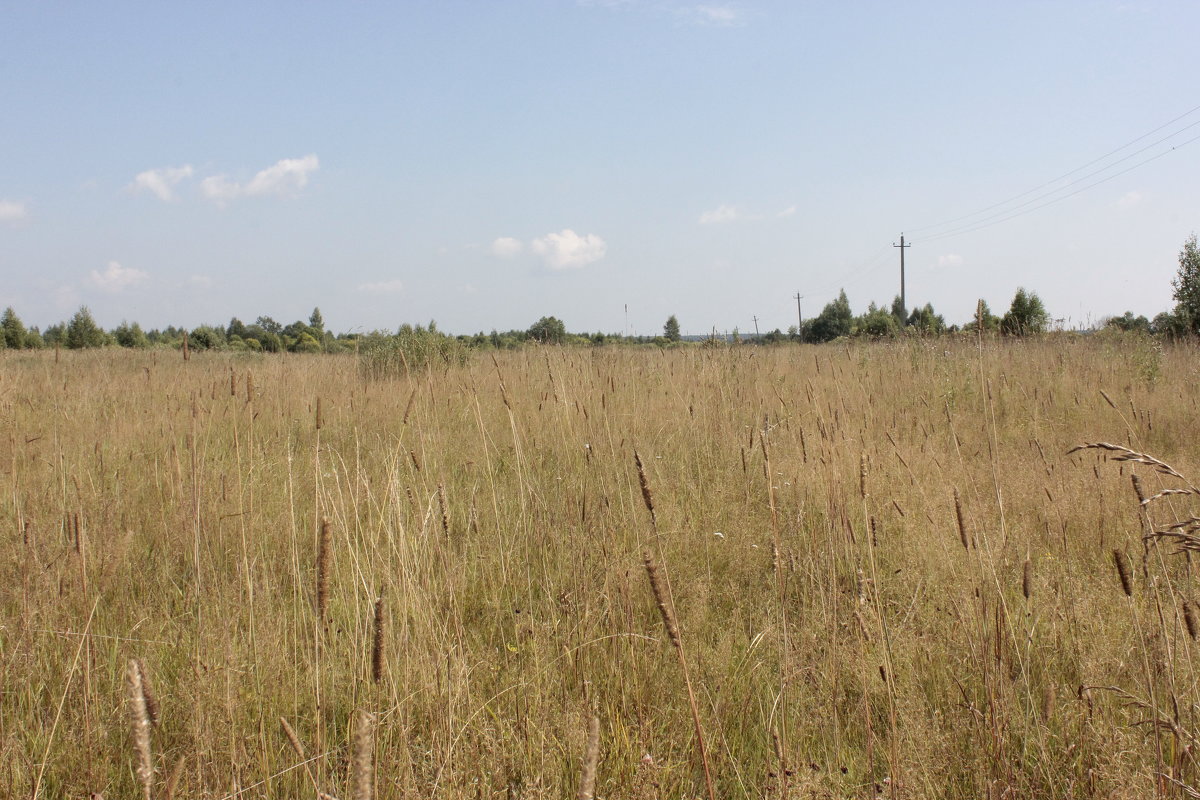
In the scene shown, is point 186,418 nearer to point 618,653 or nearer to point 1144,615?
point 618,653

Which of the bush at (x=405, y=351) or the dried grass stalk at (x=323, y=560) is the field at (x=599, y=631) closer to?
the dried grass stalk at (x=323, y=560)

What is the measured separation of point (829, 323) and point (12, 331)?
4671 cm

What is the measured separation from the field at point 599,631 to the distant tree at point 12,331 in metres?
34.5

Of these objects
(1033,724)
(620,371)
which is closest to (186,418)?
(620,371)

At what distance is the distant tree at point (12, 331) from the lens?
29.9 metres

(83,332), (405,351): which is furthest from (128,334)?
(405,351)

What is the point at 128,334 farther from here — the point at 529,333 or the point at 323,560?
the point at 323,560

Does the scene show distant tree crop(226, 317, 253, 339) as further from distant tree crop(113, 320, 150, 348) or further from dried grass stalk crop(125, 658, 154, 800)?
dried grass stalk crop(125, 658, 154, 800)

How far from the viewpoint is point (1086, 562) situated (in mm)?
2893

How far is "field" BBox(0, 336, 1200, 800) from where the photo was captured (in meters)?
1.56

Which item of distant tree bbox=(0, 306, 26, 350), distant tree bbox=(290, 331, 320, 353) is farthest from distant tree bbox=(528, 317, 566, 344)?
distant tree bbox=(0, 306, 26, 350)

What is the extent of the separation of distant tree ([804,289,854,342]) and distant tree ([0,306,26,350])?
144 ft

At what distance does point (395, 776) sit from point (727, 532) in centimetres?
202

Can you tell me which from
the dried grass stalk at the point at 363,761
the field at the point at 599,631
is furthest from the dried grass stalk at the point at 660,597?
the dried grass stalk at the point at 363,761
